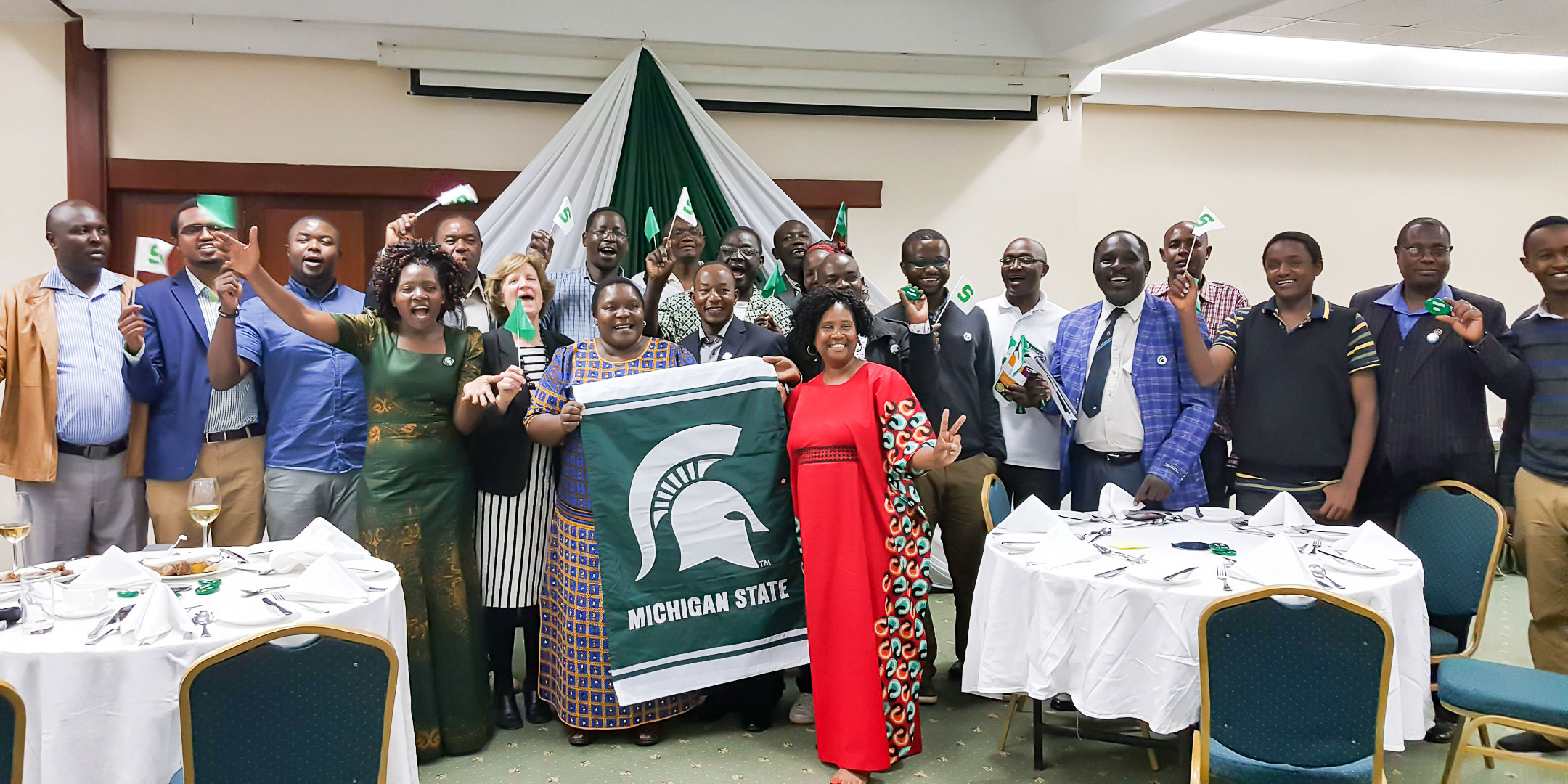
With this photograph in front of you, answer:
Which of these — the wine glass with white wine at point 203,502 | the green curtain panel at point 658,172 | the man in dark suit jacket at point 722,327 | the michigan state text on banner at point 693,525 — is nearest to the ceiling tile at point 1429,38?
the green curtain panel at point 658,172

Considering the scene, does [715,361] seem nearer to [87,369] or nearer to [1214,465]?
[1214,465]

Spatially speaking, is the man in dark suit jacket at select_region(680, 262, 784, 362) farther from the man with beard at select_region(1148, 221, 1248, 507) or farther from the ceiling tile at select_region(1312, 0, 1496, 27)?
the ceiling tile at select_region(1312, 0, 1496, 27)

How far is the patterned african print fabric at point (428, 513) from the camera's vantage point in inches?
133

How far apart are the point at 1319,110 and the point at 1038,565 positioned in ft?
19.9

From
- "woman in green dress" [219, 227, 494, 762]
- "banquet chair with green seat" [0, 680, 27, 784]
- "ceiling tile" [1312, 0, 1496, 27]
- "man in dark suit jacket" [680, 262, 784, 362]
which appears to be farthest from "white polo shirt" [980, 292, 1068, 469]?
"ceiling tile" [1312, 0, 1496, 27]

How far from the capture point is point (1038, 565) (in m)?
3.02

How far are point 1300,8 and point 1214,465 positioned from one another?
11.8 feet

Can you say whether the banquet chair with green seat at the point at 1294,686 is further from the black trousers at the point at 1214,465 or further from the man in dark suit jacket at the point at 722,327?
the man in dark suit jacket at the point at 722,327

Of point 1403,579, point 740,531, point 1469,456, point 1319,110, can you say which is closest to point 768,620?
point 740,531

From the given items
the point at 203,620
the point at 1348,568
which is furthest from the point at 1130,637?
the point at 203,620

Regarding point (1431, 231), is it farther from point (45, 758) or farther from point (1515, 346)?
point (45, 758)

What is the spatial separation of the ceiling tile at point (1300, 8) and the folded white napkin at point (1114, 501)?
3.67 meters

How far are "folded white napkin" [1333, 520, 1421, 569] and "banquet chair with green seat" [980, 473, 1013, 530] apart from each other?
3.43 ft

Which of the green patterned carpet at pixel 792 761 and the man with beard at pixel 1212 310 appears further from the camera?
the man with beard at pixel 1212 310
